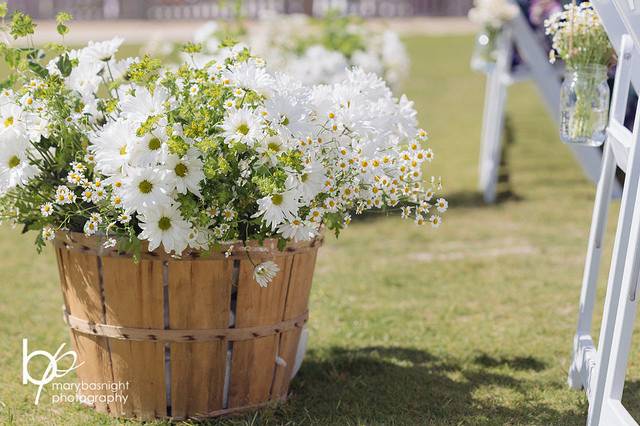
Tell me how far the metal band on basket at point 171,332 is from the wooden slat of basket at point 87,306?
0.02 metres

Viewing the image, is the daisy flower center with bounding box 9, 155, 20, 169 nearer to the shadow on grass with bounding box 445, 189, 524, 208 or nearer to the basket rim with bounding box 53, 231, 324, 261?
the basket rim with bounding box 53, 231, 324, 261

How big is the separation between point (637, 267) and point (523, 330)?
1.62m

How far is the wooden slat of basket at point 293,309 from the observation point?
2.80 meters

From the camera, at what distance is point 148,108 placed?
250 centimetres

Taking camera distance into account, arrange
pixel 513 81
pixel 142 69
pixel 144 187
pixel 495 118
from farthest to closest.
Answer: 1. pixel 495 118
2. pixel 513 81
3. pixel 142 69
4. pixel 144 187

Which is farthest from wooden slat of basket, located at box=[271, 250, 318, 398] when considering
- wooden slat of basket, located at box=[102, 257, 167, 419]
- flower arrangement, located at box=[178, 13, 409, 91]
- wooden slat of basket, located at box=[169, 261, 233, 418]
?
flower arrangement, located at box=[178, 13, 409, 91]

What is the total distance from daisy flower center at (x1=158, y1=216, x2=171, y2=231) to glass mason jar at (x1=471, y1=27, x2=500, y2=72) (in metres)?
4.12

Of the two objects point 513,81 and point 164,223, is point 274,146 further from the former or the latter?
point 513,81

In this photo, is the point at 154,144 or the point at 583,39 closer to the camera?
the point at 154,144

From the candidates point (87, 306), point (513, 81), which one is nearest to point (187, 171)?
point (87, 306)

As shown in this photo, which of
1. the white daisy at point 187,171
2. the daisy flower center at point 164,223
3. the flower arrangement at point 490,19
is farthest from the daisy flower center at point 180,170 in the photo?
the flower arrangement at point 490,19

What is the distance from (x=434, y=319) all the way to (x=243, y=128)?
184cm

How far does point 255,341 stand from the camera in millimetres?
2750

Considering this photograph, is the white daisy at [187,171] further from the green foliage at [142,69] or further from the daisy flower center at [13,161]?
the daisy flower center at [13,161]
